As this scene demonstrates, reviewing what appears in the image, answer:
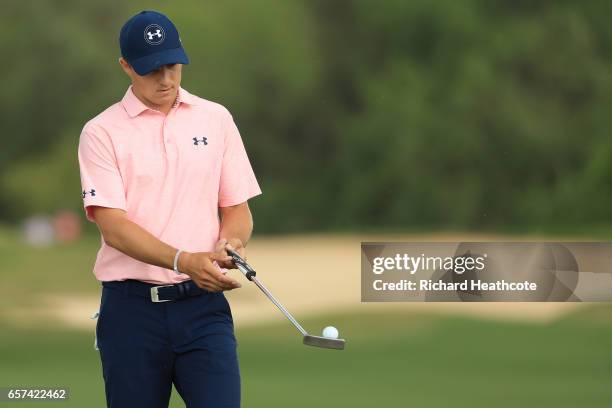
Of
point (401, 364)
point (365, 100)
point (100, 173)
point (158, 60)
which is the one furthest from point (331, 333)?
point (365, 100)

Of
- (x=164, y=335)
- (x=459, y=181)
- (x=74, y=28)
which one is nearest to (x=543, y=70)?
(x=459, y=181)

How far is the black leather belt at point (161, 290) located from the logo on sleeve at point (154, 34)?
701mm

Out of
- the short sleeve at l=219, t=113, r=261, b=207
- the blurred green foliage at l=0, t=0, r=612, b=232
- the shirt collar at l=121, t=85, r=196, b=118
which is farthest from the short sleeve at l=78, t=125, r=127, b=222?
the blurred green foliage at l=0, t=0, r=612, b=232

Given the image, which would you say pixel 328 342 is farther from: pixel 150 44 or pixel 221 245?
pixel 150 44

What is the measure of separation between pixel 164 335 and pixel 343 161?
17.7 metres

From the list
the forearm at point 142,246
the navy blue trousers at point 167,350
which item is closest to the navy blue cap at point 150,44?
the forearm at point 142,246

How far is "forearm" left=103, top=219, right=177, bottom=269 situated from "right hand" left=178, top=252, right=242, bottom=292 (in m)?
0.04

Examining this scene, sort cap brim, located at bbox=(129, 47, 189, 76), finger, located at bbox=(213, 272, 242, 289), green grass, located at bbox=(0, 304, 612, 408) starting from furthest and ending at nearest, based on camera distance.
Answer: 1. green grass, located at bbox=(0, 304, 612, 408)
2. cap brim, located at bbox=(129, 47, 189, 76)
3. finger, located at bbox=(213, 272, 242, 289)

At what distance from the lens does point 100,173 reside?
3725 millimetres

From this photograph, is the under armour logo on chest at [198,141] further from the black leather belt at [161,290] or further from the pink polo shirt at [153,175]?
the black leather belt at [161,290]

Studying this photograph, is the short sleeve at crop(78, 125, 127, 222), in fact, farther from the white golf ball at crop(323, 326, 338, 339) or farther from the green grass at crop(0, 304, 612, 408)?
the green grass at crop(0, 304, 612, 408)

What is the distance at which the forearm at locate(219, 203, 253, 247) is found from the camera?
3844 mm

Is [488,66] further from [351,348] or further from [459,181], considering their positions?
[351,348]

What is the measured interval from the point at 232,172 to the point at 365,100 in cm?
1782
